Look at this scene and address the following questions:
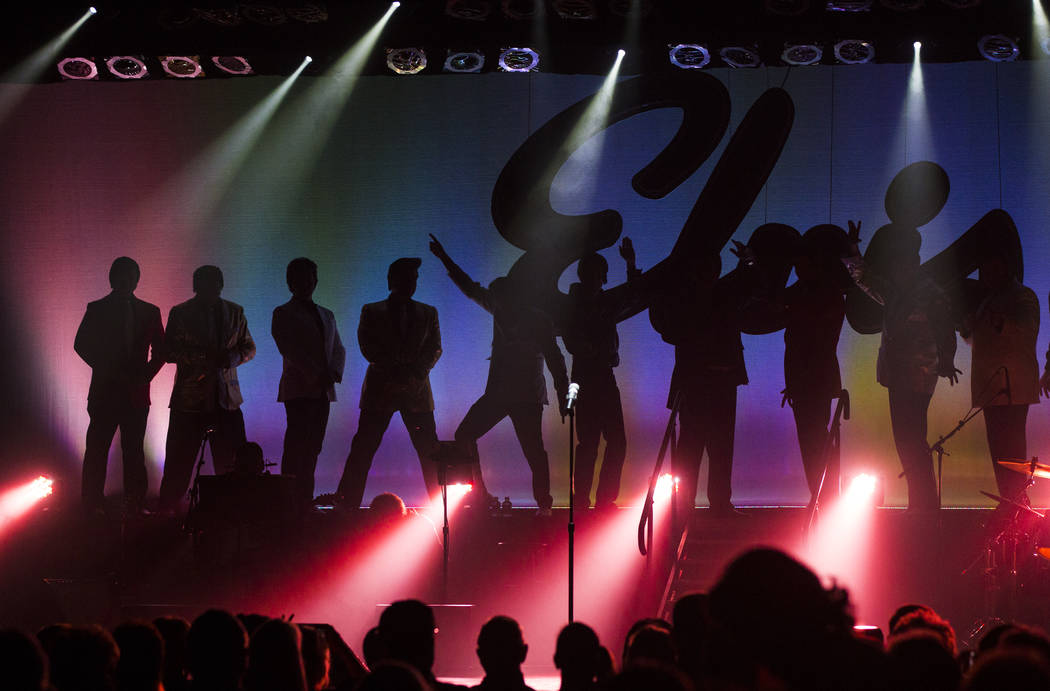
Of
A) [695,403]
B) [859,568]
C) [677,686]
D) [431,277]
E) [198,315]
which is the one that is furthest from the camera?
[431,277]

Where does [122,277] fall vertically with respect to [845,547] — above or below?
above

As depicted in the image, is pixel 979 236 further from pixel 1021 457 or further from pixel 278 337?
pixel 278 337

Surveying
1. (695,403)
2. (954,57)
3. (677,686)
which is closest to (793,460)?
(695,403)

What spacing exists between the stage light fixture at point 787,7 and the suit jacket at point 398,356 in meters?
3.91

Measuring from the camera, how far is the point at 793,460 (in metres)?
9.62

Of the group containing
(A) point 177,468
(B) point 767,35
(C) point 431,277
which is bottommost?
(A) point 177,468

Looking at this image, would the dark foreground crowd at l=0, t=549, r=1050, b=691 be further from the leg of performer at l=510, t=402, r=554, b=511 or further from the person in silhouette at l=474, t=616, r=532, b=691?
the leg of performer at l=510, t=402, r=554, b=511

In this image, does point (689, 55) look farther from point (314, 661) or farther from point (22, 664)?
point (22, 664)

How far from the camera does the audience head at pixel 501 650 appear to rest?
346 centimetres

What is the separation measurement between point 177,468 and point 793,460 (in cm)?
565

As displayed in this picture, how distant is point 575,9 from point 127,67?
4.18 metres

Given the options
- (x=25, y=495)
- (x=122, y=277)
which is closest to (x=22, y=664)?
(x=122, y=277)

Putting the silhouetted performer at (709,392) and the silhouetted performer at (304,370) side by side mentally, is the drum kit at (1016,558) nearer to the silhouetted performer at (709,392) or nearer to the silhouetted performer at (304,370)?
the silhouetted performer at (709,392)

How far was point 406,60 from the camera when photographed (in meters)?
9.12
